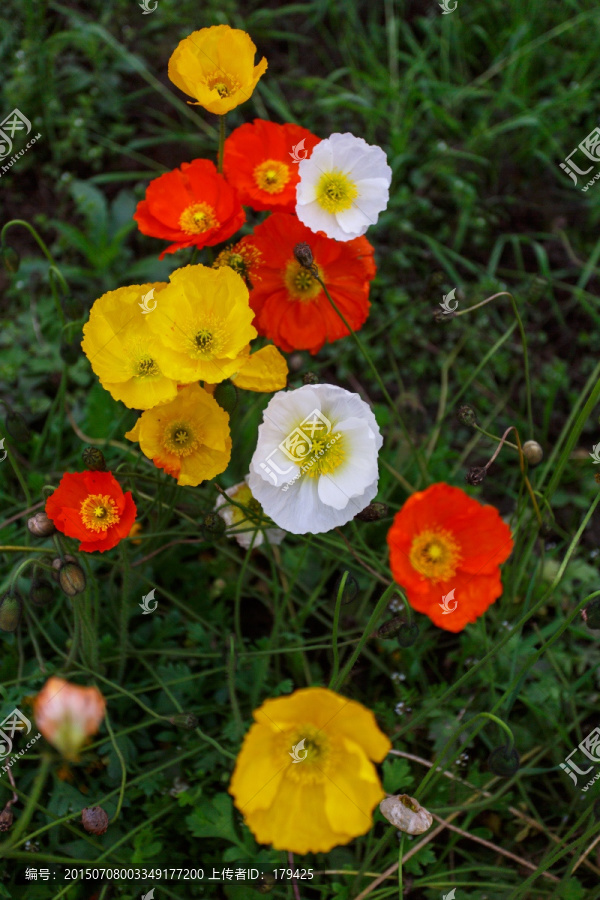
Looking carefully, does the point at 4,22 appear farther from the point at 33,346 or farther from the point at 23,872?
the point at 23,872

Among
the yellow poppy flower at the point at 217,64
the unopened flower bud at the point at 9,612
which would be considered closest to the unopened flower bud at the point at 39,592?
the unopened flower bud at the point at 9,612

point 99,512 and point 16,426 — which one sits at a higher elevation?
point 99,512

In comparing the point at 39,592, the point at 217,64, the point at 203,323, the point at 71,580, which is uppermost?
the point at 217,64

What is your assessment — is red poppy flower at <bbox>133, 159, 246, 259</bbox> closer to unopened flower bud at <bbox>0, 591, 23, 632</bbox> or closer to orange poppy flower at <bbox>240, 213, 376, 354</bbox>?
orange poppy flower at <bbox>240, 213, 376, 354</bbox>

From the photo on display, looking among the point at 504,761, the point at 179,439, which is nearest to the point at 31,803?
the point at 179,439

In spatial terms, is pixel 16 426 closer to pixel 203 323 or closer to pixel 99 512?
pixel 99 512

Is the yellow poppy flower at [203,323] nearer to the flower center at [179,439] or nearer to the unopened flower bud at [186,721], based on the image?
the flower center at [179,439]
